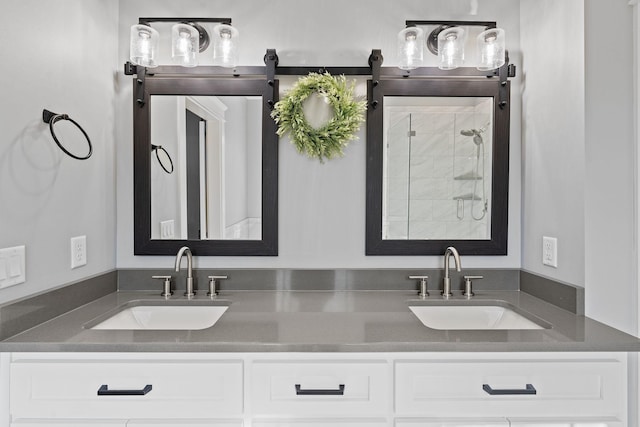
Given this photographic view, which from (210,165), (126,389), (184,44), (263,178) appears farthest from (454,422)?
(184,44)

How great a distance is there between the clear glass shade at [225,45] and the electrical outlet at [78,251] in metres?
0.93

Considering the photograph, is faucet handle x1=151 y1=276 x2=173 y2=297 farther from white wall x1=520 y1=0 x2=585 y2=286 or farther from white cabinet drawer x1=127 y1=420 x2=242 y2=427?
white wall x1=520 y1=0 x2=585 y2=286

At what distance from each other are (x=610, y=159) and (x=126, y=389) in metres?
1.75

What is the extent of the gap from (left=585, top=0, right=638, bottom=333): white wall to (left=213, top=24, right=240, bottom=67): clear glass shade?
136 cm

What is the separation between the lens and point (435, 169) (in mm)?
1934

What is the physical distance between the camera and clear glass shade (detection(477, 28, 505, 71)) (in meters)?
1.81

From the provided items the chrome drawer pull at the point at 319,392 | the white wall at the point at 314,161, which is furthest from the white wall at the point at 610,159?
the chrome drawer pull at the point at 319,392

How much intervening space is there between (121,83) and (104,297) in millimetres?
964

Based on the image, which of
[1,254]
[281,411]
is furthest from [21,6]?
[281,411]

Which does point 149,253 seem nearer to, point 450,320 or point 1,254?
point 1,254

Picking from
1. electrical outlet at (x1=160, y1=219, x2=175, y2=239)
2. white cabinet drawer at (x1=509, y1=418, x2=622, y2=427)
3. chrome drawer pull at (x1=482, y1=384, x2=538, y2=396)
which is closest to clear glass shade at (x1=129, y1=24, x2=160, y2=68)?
electrical outlet at (x1=160, y1=219, x2=175, y2=239)

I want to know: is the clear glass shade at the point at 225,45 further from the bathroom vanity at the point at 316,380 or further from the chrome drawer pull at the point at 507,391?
the chrome drawer pull at the point at 507,391

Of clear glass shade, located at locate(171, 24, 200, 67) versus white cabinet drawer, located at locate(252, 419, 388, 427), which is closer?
white cabinet drawer, located at locate(252, 419, 388, 427)

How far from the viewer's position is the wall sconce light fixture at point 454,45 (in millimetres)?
1816
